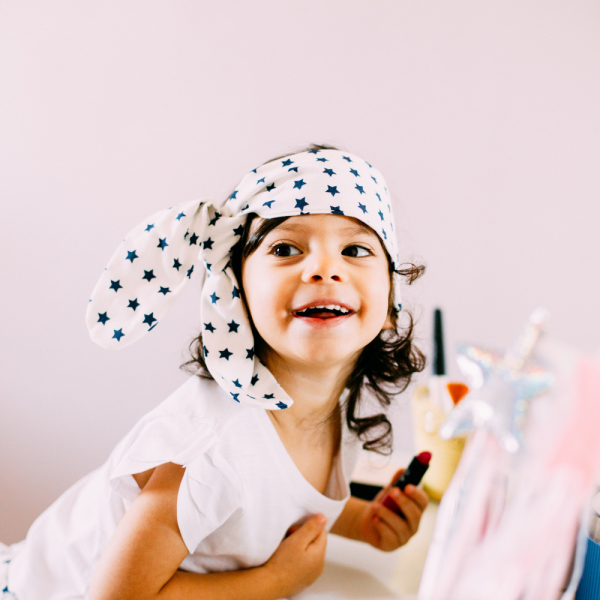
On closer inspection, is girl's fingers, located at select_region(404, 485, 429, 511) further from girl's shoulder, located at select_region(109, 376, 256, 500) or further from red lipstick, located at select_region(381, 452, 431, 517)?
girl's shoulder, located at select_region(109, 376, 256, 500)

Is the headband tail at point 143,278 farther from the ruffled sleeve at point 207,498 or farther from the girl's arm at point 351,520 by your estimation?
the girl's arm at point 351,520

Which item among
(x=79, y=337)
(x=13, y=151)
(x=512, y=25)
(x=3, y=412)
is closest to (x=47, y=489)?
(x=3, y=412)

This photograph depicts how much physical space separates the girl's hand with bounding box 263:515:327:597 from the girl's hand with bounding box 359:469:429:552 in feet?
0.24

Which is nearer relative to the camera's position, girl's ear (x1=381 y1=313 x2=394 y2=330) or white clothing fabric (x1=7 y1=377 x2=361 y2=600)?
white clothing fabric (x1=7 y1=377 x2=361 y2=600)

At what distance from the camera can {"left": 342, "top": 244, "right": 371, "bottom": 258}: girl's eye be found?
538 millimetres

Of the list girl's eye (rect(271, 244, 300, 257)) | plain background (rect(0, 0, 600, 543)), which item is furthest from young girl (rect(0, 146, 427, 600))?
plain background (rect(0, 0, 600, 543))

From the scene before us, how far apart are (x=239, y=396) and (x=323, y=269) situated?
6.5 inches

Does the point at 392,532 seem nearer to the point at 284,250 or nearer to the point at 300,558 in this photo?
the point at 300,558

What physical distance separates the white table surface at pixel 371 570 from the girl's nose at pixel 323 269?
33cm

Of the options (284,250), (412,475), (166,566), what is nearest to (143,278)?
(284,250)

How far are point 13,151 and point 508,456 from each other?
946mm

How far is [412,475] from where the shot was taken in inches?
23.1

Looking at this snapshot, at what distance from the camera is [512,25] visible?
79 centimetres

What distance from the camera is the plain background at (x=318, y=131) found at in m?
0.81
